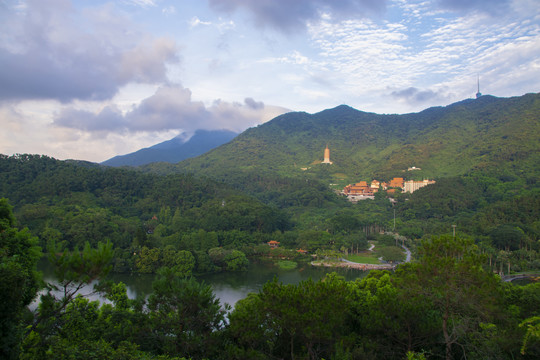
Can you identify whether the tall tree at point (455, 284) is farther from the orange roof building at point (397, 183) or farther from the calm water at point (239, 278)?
the orange roof building at point (397, 183)

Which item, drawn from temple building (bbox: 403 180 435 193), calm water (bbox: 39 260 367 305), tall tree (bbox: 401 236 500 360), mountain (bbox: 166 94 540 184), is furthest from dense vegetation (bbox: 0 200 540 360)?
temple building (bbox: 403 180 435 193)

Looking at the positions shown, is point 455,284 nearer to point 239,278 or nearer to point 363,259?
point 239,278

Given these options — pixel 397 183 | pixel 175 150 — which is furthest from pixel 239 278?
pixel 175 150

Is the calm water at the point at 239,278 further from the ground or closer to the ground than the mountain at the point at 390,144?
closer to the ground

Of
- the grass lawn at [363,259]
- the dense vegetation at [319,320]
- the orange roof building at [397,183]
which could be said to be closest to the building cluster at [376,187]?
the orange roof building at [397,183]

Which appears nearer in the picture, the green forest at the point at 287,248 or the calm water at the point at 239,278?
the green forest at the point at 287,248

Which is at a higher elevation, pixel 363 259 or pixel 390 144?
pixel 390 144
